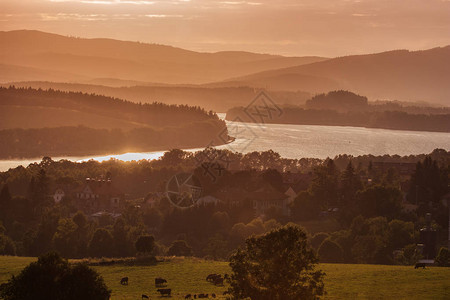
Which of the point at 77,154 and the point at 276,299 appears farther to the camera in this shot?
the point at 77,154

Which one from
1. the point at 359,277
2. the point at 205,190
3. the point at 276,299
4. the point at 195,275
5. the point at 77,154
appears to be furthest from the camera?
the point at 77,154

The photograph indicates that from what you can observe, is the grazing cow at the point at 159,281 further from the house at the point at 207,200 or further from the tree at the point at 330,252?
the house at the point at 207,200

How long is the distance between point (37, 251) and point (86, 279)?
2200 centimetres

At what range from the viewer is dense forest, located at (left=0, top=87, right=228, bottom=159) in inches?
5103

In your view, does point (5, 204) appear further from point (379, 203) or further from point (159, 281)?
point (159, 281)

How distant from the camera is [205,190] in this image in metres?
55.3

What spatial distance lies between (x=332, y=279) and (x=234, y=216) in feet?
76.4

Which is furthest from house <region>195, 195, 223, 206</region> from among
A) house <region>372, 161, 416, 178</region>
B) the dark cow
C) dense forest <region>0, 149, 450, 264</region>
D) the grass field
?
the dark cow

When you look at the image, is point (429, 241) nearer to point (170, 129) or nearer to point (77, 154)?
point (77, 154)

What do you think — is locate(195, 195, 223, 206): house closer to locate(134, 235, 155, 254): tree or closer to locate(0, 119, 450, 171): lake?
locate(134, 235, 155, 254): tree

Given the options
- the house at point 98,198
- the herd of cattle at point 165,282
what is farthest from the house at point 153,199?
the herd of cattle at point 165,282

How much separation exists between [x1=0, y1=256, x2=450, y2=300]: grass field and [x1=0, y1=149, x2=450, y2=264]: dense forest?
26.8 feet

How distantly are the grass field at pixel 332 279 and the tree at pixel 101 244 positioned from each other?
775 cm

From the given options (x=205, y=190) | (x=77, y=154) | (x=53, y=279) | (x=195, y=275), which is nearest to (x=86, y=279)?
(x=53, y=279)
